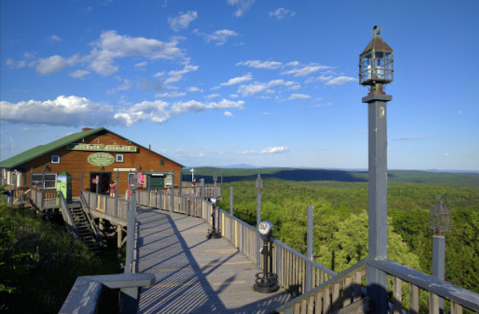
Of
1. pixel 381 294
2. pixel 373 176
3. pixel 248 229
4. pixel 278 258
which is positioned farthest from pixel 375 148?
pixel 248 229

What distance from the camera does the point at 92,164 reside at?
3044cm

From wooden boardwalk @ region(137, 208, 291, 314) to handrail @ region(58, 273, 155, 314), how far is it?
14.1 ft

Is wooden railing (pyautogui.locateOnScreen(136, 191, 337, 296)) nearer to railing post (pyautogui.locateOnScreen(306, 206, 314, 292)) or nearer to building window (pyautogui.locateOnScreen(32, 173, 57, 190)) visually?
railing post (pyautogui.locateOnScreen(306, 206, 314, 292))

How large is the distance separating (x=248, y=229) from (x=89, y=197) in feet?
52.8

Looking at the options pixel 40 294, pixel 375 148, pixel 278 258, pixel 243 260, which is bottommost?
pixel 40 294

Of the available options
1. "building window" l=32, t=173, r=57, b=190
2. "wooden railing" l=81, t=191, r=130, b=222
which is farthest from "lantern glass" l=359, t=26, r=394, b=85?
"building window" l=32, t=173, r=57, b=190

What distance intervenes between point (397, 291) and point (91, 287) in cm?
215

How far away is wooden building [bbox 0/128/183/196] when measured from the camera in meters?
27.5

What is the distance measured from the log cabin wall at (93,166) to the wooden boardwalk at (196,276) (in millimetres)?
14933

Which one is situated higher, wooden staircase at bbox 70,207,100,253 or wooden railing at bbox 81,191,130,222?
wooden railing at bbox 81,191,130,222

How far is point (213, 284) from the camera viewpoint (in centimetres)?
807

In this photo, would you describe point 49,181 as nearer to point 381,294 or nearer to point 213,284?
point 213,284

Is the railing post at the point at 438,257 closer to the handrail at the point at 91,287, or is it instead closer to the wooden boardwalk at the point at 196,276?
the handrail at the point at 91,287

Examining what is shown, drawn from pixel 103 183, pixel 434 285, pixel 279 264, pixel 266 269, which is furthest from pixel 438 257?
pixel 103 183
